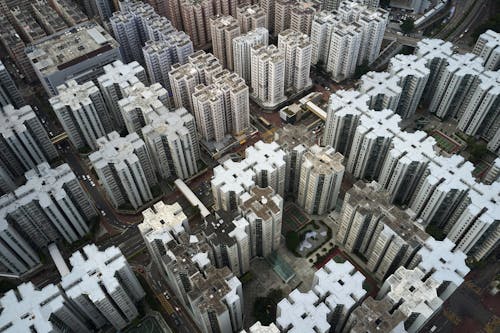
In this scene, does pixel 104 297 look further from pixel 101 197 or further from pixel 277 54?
pixel 277 54

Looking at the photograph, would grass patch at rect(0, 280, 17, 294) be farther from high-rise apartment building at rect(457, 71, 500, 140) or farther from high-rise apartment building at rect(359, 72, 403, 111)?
high-rise apartment building at rect(457, 71, 500, 140)

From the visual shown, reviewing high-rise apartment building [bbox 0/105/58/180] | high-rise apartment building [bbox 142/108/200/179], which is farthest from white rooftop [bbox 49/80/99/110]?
high-rise apartment building [bbox 142/108/200/179]

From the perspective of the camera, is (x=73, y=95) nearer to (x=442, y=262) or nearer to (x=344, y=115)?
(x=344, y=115)

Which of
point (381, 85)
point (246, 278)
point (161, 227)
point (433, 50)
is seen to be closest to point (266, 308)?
point (246, 278)

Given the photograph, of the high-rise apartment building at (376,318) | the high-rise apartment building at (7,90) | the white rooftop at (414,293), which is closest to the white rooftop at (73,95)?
the high-rise apartment building at (7,90)

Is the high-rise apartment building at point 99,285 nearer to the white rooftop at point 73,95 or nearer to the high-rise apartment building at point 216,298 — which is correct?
the high-rise apartment building at point 216,298

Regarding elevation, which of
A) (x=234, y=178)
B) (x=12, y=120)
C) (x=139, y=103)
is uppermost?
(x=139, y=103)
